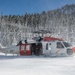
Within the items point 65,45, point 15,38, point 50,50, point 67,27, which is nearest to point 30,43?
point 50,50

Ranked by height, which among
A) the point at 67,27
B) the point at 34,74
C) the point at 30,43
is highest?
the point at 67,27

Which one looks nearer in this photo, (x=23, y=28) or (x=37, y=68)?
(x=37, y=68)

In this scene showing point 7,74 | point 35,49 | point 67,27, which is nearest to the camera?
point 7,74

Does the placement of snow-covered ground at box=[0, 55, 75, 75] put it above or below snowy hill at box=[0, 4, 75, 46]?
below

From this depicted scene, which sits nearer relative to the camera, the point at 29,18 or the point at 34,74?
the point at 34,74

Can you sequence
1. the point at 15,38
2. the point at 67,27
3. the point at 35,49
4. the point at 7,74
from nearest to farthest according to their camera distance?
1. the point at 7,74
2. the point at 35,49
3. the point at 15,38
4. the point at 67,27

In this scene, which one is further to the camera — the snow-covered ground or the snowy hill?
the snowy hill

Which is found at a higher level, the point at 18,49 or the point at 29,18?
the point at 29,18

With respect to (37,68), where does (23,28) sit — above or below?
above

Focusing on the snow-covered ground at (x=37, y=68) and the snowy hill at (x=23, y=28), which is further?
the snowy hill at (x=23, y=28)

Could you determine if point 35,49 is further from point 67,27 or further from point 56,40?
point 67,27

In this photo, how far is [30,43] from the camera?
2161 centimetres

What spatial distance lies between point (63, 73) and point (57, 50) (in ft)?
35.9

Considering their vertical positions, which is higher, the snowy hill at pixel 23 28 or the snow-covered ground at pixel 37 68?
the snowy hill at pixel 23 28
